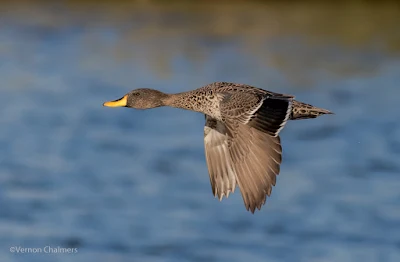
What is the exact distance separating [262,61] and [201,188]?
175 inches

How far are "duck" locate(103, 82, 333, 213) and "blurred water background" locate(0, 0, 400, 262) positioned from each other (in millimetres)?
5150

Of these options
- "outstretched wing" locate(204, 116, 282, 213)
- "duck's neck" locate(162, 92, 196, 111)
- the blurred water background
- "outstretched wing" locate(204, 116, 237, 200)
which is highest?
the blurred water background

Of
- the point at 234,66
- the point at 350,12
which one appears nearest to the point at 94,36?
the point at 234,66

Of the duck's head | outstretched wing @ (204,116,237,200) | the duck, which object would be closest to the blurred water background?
outstretched wing @ (204,116,237,200)

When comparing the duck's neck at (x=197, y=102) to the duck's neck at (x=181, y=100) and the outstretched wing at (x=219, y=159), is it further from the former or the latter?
the outstretched wing at (x=219, y=159)

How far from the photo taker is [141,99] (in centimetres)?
881

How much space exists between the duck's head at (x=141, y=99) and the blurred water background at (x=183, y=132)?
196 inches

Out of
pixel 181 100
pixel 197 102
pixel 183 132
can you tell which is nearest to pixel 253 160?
pixel 197 102

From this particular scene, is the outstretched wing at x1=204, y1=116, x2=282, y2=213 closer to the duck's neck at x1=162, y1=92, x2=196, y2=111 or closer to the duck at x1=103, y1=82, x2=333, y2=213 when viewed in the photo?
the duck at x1=103, y1=82, x2=333, y2=213

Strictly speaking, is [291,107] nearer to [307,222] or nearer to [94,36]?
[307,222]

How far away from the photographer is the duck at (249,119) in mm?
7883

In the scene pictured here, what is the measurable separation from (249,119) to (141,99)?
1.14 metres

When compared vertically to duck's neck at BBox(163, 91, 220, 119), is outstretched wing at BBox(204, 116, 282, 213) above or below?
below

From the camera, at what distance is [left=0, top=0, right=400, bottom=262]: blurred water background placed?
14180 mm
